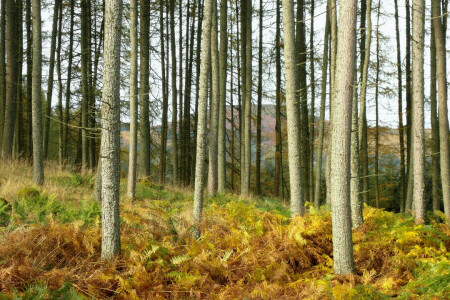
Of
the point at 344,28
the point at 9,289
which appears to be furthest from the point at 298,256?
the point at 9,289

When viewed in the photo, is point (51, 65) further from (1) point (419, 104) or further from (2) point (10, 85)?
(1) point (419, 104)

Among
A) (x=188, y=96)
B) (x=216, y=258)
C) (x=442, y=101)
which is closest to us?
(x=216, y=258)

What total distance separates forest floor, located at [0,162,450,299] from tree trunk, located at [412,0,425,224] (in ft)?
2.05

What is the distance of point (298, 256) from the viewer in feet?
17.9

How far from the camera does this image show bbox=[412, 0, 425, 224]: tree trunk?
6.77m

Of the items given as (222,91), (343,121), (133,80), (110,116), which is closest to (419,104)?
(343,121)

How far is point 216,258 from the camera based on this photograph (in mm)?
5082

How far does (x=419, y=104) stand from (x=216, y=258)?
4822 millimetres

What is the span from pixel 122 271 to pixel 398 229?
449cm

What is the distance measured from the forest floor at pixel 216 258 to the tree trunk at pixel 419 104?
0.62m

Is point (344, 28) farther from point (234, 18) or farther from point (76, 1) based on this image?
point (76, 1)

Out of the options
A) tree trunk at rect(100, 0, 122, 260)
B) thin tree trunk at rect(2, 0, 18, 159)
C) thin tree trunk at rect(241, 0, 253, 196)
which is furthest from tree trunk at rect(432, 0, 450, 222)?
thin tree trunk at rect(2, 0, 18, 159)

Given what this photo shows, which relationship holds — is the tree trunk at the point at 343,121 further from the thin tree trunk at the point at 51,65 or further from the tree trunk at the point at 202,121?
the thin tree trunk at the point at 51,65

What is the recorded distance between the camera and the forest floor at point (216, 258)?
4.00 metres
